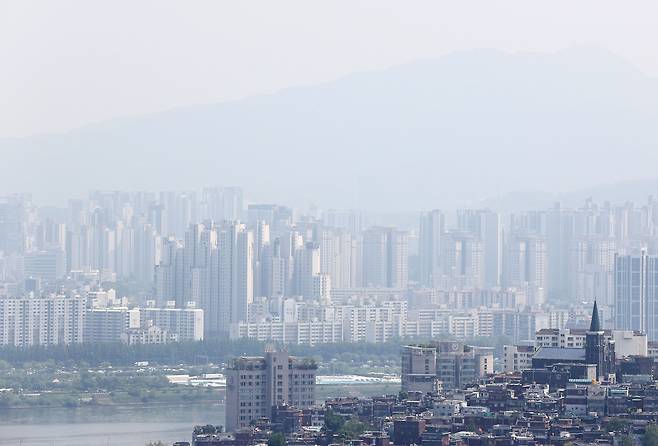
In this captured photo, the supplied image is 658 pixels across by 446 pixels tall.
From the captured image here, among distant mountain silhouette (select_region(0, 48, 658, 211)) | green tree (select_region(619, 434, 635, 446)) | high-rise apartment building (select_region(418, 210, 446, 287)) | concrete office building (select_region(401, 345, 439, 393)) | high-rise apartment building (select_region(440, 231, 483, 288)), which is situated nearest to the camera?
green tree (select_region(619, 434, 635, 446))

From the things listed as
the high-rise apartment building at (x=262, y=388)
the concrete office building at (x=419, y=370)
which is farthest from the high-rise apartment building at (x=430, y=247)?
the high-rise apartment building at (x=262, y=388)

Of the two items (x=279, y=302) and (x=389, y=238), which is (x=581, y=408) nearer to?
(x=279, y=302)

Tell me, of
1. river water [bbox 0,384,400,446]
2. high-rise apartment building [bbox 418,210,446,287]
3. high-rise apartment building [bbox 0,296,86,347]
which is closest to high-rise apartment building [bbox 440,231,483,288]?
high-rise apartment building [bbox 418,210,446,287]

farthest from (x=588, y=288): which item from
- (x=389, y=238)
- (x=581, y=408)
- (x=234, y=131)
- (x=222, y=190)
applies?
(x=234, y=131)

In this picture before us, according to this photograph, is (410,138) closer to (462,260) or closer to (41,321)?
(462,260)

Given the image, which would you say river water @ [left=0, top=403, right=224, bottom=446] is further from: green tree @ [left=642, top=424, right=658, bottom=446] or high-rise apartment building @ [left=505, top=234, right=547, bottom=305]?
high-rise apartment building @ [left=505, top=234, right=547, bottom=305]

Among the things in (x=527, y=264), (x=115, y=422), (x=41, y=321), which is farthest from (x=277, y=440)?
(x=527, y=264)
